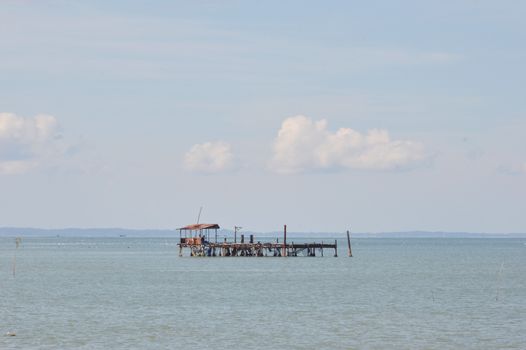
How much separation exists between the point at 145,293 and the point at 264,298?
1079cm

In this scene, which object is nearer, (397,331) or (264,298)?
(397,331)

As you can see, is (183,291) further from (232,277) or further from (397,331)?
(397,331)

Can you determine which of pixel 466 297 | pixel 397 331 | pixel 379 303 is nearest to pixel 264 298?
pixel 379 303

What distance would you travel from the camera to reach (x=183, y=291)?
247 ft

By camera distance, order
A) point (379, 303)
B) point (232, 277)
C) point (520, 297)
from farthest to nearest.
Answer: point (232, 277) → point (520, 297) → point (379, 303)

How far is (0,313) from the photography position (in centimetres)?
5756

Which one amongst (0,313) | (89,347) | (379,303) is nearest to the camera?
(89,347)

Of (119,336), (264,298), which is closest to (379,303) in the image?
(264,298)

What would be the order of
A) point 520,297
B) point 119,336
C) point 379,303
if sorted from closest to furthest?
point 119,336 → point 379,303 → point 520,297

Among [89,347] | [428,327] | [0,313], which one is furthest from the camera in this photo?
[0,313]

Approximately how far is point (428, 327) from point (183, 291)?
29014 mm

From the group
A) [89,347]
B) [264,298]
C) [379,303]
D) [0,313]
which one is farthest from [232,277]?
[89,347]

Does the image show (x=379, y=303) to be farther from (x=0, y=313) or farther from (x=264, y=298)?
(x=0, y=313)

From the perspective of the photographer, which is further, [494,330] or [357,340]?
[494,330]
